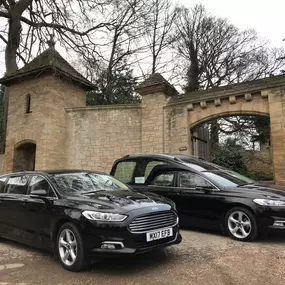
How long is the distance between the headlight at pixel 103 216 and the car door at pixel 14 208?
1.79 metres

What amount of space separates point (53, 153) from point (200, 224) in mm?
9730

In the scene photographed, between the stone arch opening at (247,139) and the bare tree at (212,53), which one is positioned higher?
the bare tree at (212,53)

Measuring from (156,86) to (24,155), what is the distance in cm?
805

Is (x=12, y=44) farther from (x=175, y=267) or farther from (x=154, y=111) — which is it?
(x=175, y=267)

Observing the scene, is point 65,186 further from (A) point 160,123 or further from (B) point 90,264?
(A) point 160,123

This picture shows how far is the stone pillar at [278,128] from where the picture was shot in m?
10.1

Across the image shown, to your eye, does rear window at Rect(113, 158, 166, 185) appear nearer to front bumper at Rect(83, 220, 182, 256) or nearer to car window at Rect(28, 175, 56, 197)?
car window at Rect(28, 175, 56, 197)

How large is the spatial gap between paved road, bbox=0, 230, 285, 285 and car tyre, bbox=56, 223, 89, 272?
0.11 m

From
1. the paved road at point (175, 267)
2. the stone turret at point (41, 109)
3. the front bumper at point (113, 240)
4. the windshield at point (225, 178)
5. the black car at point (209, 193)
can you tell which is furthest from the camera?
the stone turret at point (41, 109)

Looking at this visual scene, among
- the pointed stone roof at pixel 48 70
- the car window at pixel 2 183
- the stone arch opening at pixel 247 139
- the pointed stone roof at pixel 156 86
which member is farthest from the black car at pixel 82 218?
the stone arch opening at pixel 247 139

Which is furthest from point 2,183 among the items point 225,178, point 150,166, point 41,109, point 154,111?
point 41,109

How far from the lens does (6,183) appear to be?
20.8 ft

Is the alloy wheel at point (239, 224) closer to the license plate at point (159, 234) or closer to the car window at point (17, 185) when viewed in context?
the license plate at point (159, 234)

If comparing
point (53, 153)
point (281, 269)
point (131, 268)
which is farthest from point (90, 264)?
point (53, 153)
